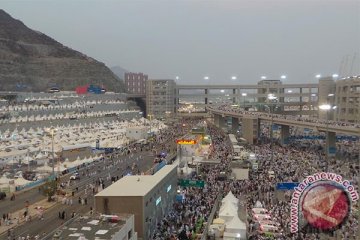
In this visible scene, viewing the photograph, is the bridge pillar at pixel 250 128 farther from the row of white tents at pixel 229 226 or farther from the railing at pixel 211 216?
the row of white tents at pixel 229 226

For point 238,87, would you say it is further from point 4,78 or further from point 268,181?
point 268,181

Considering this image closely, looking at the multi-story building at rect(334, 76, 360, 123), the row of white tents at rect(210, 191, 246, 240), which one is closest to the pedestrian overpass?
the multi-story building at rect(334, 76, 360, 123)

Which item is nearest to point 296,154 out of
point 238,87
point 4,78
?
point 238,87

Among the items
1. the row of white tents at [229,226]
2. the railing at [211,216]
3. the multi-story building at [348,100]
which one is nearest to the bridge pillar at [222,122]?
the multi-story building at [348,100]

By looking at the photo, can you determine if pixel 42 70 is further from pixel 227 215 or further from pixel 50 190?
pixel 227 215

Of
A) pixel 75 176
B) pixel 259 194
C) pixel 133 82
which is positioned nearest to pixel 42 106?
pixel 75 176

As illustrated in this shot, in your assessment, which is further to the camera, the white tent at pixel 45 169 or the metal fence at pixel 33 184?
the white tent at pixel 45 169

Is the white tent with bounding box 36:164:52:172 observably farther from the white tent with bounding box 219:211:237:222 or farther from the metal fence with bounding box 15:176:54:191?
the white tent with bounding box 219:211:237:222
